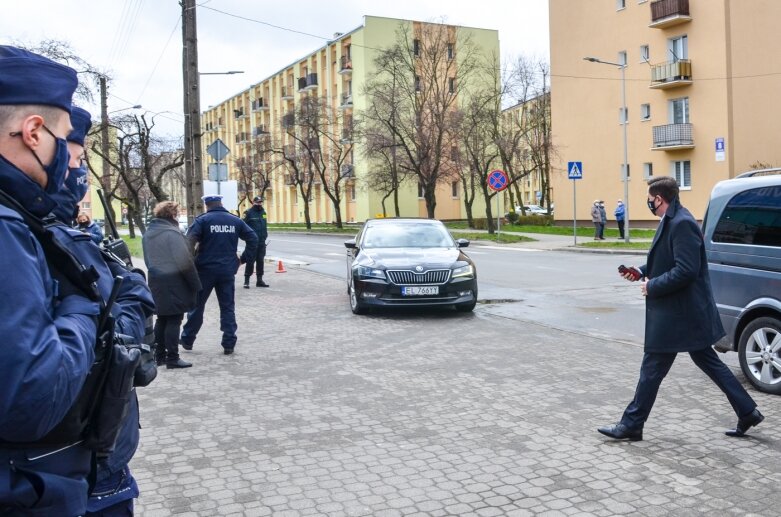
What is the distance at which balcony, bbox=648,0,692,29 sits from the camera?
A: 127ft

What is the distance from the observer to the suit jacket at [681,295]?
5.32m

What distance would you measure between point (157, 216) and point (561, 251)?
23.1m

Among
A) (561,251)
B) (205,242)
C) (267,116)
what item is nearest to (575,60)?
(561,251)

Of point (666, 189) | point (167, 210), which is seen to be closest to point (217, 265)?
point (167, 210)

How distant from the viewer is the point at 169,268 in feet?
26.9

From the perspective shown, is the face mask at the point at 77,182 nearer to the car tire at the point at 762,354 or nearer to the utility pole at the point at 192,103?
the car tire at the point at 762,354

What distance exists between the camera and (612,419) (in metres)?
6.05

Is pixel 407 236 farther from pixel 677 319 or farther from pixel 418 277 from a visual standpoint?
pixel 677 319

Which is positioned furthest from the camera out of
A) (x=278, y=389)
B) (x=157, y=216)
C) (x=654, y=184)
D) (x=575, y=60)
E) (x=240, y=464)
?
(x=575, y=60)

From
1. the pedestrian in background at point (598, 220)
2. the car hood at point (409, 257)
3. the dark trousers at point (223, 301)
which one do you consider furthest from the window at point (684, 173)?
the dark trousers at point (223, 301)

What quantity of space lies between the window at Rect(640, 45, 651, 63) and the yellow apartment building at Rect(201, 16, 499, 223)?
1367 centimetres

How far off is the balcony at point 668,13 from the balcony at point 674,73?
209cm

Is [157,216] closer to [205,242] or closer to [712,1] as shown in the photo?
[205,242]

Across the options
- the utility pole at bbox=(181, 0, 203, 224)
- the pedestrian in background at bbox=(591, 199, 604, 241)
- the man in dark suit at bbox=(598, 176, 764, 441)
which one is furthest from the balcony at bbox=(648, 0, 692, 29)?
the man in dark suit at bbox=(598, 176, 764, 441)
